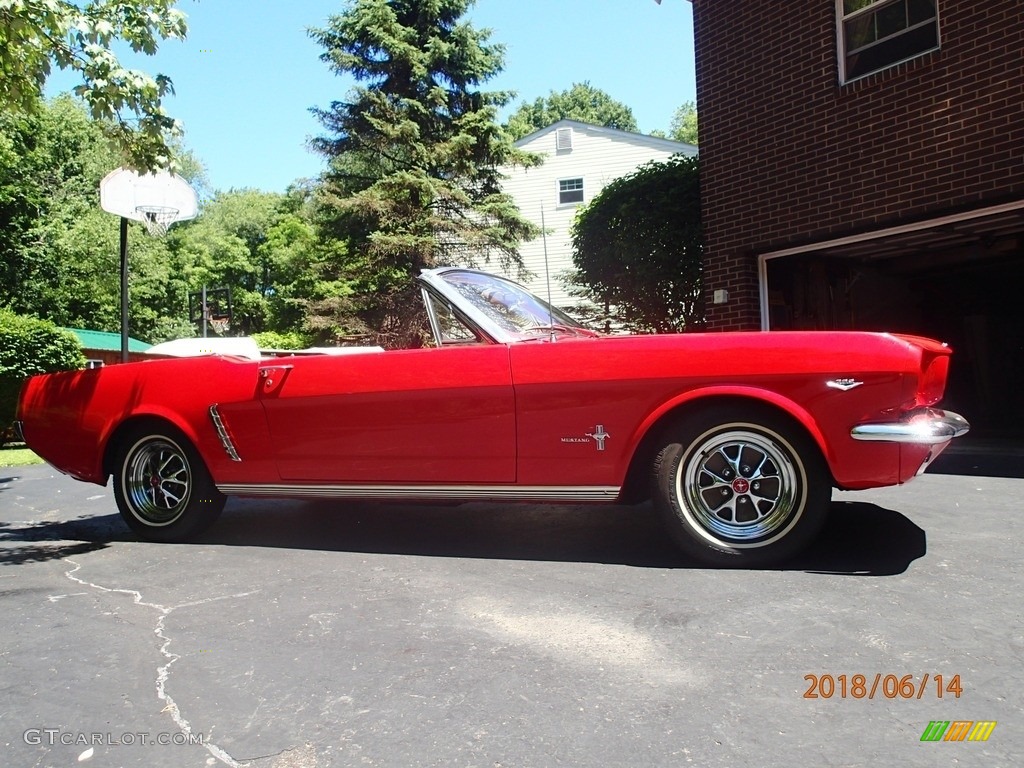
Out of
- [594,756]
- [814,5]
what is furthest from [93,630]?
[814,5]

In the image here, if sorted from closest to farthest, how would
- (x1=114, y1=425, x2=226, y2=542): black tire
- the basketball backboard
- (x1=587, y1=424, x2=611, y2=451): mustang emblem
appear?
(x1=587, y1=424, x2=611, y2=451): mustang emblem → (x1=114, y1=425, x2=226, y2=542): black tire → the basketball backboard

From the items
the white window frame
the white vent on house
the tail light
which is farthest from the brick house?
the white vent on house

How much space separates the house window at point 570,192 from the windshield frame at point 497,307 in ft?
63.9

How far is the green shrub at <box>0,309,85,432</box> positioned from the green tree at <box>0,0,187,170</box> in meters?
9.90

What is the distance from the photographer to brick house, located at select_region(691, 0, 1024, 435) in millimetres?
6648

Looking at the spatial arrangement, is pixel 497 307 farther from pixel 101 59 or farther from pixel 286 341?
pixel 286 341

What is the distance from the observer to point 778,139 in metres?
8.23

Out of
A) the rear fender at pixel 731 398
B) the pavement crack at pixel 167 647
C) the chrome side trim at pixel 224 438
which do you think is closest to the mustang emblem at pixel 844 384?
the rear fender at pixel 731 398

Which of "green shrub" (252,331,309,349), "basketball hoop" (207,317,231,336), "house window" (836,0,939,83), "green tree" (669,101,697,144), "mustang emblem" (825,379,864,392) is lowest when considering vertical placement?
A: "mustang emblem" (825,379,864,392)

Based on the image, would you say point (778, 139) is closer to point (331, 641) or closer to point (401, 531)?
point (401, 531)

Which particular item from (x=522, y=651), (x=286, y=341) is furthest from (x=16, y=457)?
(x=522, y=651)

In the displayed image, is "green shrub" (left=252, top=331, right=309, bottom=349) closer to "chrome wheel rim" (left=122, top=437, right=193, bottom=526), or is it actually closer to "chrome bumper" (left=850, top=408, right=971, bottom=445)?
"chrome wheel rim" (left=122, top=437, right=193, bottom=526)

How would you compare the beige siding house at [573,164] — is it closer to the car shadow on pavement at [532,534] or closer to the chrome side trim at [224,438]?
the car shadow on pavement at [532,534]
